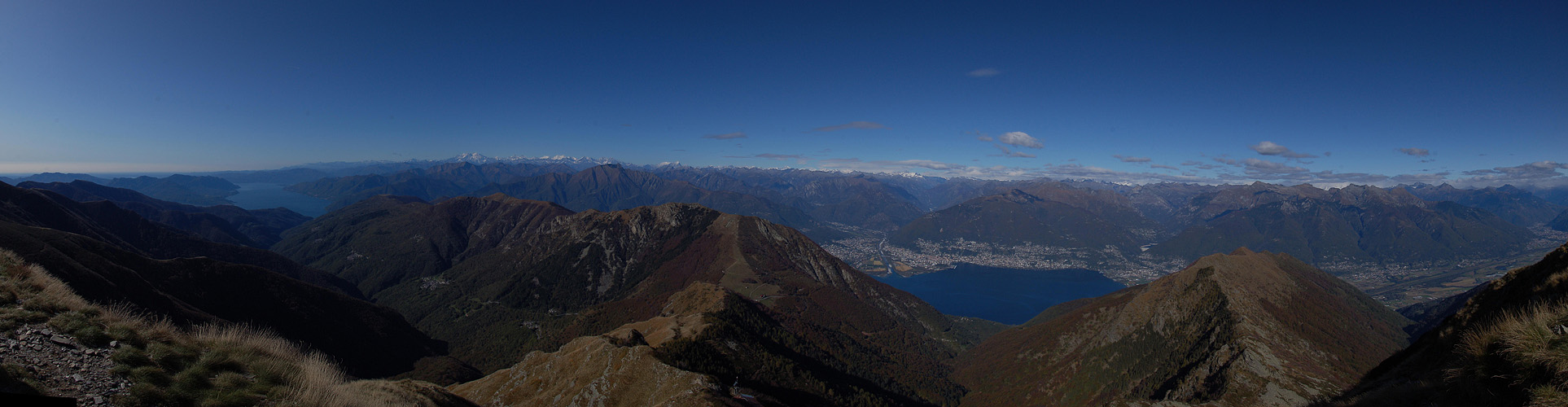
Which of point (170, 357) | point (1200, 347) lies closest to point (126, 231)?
point (170, 357)

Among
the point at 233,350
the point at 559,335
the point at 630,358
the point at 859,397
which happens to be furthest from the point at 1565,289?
the point at 559,335

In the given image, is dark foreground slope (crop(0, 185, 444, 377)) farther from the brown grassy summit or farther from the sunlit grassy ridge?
the brown grassy summit

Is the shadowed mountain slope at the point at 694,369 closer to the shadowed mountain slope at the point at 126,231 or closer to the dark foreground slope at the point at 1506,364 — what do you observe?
the dark foreground slope at the point at 1506,364

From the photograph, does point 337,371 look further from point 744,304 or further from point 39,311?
point 744,304

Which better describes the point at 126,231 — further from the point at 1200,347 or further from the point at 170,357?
the point at 1200,347


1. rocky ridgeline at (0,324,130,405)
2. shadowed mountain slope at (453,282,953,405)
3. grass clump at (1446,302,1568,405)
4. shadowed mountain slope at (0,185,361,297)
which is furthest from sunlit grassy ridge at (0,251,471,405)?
shadowed mountain slope at (0,185,361,297)
